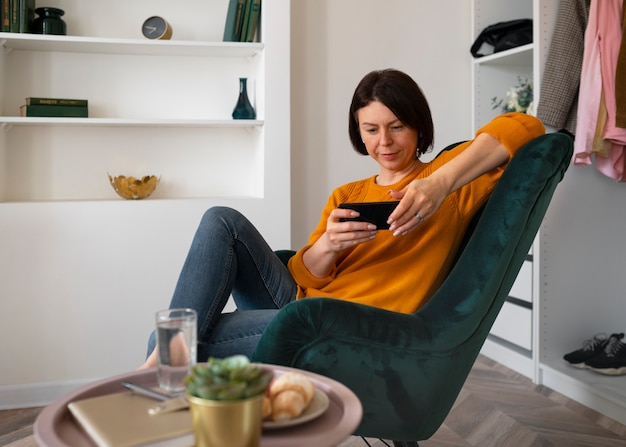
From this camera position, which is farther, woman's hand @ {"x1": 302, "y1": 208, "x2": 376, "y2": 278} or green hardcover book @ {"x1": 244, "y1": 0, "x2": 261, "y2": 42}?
green hardcover book @ {"x1": 244, "y1": 0, "x2": 261, "y2": 42}

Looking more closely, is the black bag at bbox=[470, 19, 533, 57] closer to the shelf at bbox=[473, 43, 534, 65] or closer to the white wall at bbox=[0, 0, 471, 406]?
the shelf at bbox=[473, 43, 534, 65]

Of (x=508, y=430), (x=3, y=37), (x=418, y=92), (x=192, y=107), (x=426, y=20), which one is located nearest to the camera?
(x=418, y=92)

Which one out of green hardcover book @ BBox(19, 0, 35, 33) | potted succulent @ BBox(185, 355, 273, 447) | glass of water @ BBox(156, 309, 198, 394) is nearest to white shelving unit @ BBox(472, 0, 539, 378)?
green hardcover book @ BBox(19, 0, 35, 33)

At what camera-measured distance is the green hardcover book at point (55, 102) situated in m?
2.85

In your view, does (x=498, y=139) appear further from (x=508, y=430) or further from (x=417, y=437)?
(x=508, y=430)

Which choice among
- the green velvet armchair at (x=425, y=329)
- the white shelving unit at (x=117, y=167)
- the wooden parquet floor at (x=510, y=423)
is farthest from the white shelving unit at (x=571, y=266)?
the green velvet armchair at (x=425, y=329)

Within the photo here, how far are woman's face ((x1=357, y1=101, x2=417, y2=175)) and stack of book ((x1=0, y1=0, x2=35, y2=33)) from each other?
1.73 meters

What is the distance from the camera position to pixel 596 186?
2.84m

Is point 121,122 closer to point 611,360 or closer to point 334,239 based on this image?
point 334,239

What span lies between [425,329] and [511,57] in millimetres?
2236

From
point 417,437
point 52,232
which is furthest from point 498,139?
point 52,232

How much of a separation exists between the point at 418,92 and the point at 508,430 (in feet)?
4.19

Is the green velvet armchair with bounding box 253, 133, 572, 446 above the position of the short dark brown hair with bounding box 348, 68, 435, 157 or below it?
below

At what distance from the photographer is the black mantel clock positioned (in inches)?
118
